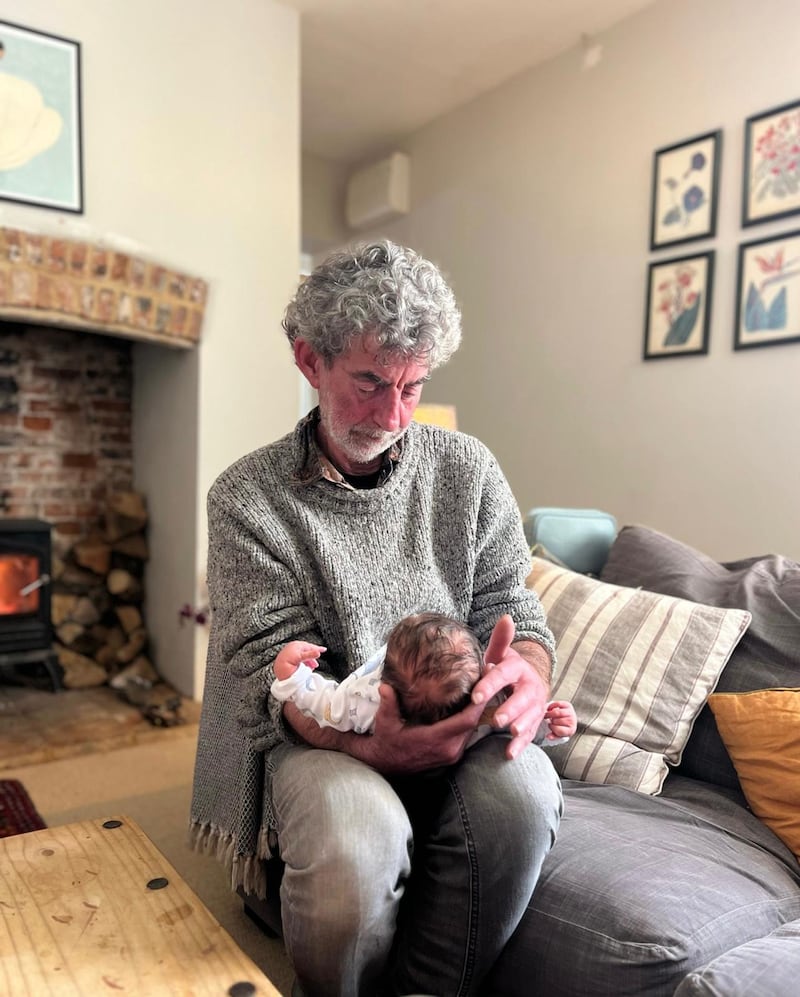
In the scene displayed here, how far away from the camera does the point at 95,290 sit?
2.66 m

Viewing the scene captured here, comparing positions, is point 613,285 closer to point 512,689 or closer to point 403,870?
point 512,689

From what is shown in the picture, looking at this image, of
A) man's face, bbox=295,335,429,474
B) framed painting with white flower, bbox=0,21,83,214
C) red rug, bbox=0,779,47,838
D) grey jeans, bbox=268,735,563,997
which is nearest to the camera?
grey jeans, bbox=268,735,563,997

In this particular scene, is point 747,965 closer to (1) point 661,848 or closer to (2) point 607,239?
(1) point 661,848

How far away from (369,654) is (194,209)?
7.39 feet

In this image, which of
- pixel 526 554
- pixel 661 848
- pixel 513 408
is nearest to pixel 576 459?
pixel 513 408

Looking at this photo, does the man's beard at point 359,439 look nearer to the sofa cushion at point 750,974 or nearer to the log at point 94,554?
the sofa cushion at point 750,974

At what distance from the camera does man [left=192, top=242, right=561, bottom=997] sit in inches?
37.3

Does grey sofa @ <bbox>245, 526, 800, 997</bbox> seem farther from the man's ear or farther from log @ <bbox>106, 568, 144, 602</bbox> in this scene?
log @ <bbox>106, 568, 144, 602</bbox>

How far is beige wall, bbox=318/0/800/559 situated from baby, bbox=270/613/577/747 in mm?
1930

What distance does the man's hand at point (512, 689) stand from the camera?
98cm

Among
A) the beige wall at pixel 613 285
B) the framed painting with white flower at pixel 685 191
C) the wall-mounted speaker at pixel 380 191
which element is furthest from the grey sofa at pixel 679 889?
the wall-mounted speaker at pixel 380 191

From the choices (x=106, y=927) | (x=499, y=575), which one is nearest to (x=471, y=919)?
(x=106, y=927)

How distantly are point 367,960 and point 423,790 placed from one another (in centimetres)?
24

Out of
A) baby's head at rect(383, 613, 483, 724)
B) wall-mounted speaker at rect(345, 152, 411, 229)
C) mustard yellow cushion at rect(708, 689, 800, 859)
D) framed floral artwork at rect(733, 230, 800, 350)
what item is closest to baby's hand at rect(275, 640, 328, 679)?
baby's head at rect(383, 613, 483, 724)
